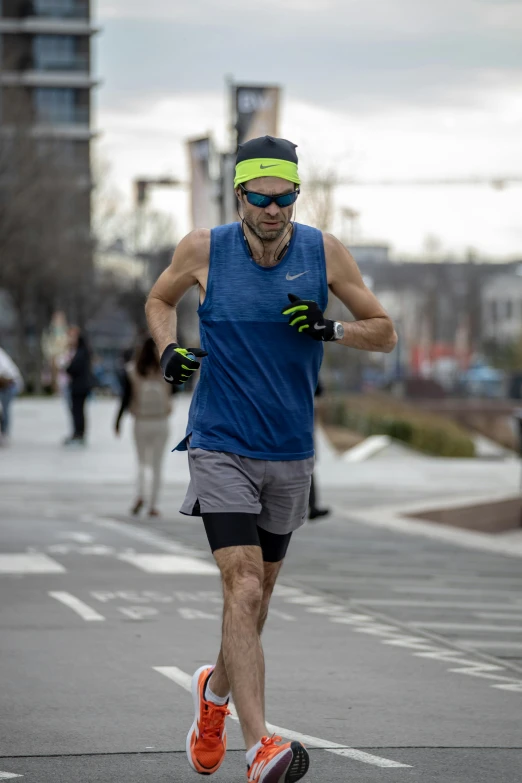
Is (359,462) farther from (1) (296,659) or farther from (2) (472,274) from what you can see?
(2) (472,274)

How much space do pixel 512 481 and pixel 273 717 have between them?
16663 mm

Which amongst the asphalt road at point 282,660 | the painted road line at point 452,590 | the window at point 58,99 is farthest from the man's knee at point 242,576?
the window at point 58,99

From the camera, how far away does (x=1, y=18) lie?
102688mm

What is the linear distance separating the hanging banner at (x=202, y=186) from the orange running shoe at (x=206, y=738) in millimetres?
19178

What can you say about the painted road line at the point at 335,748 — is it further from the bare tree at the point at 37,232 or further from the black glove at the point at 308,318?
the bare tree at the point at 37,232

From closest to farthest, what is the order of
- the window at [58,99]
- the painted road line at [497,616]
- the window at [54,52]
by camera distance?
1. the painted road line at [497,616]
2. the window at [54,52]
3. the window at [58,99]

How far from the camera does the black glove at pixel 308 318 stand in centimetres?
500

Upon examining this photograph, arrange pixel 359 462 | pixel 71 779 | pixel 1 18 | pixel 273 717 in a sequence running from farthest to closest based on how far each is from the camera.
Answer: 1. pixel 1 18
2. pixel 359 462
3. pixel 273 717
4. pixel 71 779

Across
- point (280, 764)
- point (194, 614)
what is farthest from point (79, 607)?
point (280, 764)

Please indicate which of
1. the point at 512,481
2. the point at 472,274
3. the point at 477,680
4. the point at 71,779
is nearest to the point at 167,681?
the point at 477,680

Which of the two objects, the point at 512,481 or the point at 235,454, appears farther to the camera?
the point at 512,481

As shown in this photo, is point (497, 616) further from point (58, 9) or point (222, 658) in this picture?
point (58, 9)

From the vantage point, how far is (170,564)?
11859 millimetres

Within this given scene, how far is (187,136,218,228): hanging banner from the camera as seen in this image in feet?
79.9
